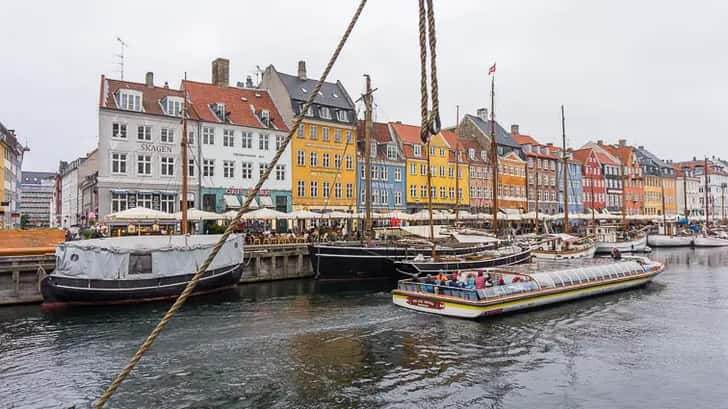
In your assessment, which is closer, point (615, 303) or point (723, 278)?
point (615, 303)

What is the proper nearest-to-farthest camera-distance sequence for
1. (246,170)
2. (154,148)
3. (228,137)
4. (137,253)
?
(137,253) < (154,148) < (228,137) < (246,170)

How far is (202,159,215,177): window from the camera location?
40875 millimetres

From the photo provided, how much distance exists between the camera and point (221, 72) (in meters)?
48.2

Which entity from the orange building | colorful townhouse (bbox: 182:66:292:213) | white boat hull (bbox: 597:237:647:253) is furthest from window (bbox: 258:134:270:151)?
the orange building

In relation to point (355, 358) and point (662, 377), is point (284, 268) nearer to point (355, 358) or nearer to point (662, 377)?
point (355, 358)

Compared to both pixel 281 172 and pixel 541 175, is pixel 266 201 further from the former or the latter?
pixel 541 175

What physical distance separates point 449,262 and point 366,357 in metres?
15.9

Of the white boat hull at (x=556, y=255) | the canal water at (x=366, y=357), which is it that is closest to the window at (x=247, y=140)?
the canal water at (x=366, y=357)

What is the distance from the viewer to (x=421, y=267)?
29.4 meters

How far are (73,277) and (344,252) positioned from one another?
1398 centimetres

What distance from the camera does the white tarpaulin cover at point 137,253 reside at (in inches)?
863

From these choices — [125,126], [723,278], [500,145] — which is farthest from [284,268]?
[500,145]

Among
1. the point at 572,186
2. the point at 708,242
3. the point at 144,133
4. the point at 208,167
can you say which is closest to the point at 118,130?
the point at 144,133

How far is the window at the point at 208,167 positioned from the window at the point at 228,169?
919mm
